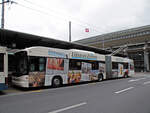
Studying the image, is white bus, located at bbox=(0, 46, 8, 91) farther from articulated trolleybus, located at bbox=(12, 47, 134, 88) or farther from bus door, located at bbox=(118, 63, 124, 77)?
bus door, located at bbox=(118, 63, 124, 77)

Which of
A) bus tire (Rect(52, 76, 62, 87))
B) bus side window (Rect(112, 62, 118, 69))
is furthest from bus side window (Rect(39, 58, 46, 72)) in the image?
bus side window (Rect(112, 62, 118, 69))

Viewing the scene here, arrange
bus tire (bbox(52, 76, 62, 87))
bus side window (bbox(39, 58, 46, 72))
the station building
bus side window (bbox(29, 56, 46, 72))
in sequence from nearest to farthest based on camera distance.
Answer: bus side window (bbox(29, 56, 46, 72)) < bus side window (bbox(39, 58, 46, 72)) < bus tire (bbox(52, 76, 62, 87)) < the station building

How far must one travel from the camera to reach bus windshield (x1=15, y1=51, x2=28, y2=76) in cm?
885

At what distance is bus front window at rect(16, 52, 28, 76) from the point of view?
884 cm

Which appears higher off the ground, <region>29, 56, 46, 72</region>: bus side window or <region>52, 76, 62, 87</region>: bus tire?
<region>29, 56, 46, 72</region>: bus side window

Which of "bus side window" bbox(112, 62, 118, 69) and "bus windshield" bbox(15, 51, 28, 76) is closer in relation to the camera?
"bus windshield" bbox(15, 51, 28, 76)

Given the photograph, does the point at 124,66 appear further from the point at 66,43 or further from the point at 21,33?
the point at 21,33

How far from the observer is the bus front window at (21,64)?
348 inches

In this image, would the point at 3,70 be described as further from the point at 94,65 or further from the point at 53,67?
the point at 94,65

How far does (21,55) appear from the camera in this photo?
9.33 m

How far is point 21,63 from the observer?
30.1 ft

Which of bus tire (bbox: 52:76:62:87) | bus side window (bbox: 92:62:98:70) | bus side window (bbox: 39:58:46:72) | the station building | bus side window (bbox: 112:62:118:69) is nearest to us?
bus side window (bbox: 39:58:46:72)

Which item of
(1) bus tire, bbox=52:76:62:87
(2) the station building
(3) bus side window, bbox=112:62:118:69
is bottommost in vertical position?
(1) bus tire, bbox=52:76:62:87

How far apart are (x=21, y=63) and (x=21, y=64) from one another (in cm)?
7
